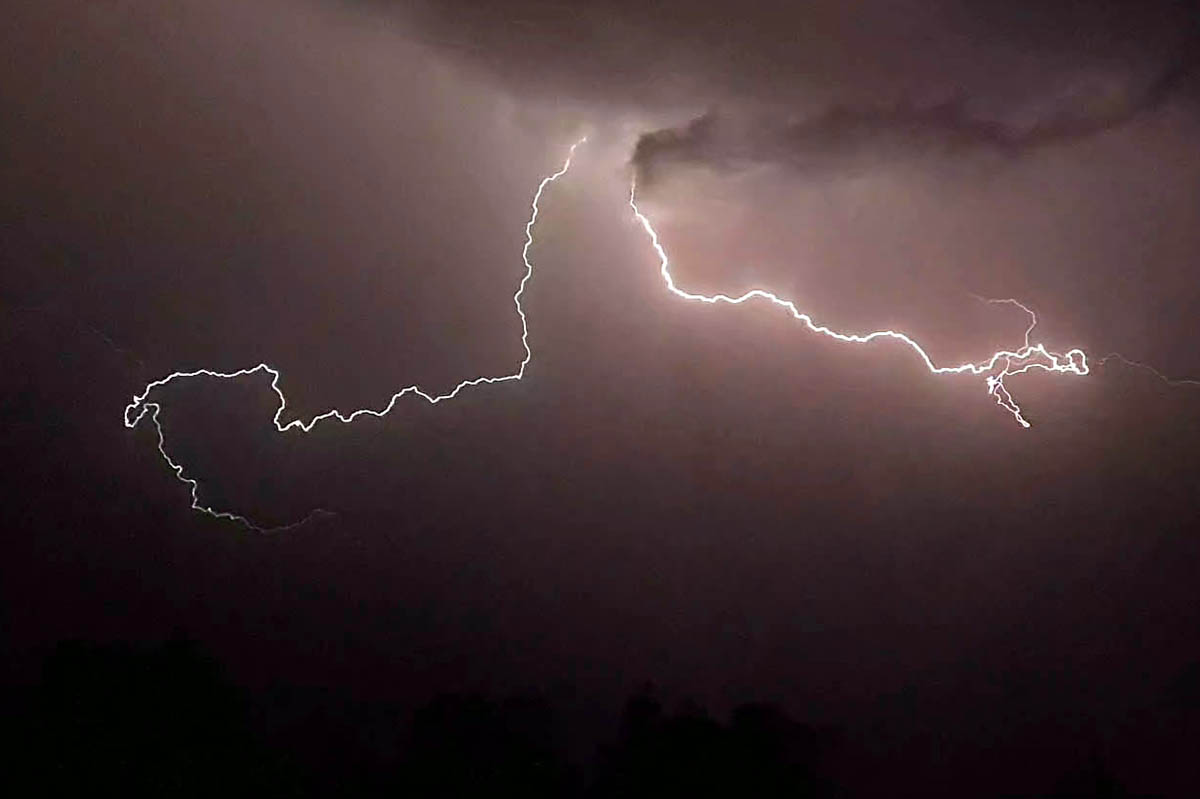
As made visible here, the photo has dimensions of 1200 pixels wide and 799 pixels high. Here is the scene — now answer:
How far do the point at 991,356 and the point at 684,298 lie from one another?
9.15ft

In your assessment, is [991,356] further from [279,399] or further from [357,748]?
[357,748]

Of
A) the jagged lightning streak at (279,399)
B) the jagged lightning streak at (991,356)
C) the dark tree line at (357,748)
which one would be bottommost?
the dark tree line at (357,748)

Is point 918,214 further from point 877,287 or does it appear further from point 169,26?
point 169,26

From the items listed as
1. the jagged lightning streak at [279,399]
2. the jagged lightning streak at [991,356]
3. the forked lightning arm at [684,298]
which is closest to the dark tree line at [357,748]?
the jagged lightning streak at [279,399]

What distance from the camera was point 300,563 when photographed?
→ 7504 millimetres

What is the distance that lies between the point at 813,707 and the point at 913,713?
0.88 m

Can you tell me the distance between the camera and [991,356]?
7504mm

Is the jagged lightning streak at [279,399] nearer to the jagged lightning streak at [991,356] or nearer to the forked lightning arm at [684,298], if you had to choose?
the forked lightning arm at [684,298]

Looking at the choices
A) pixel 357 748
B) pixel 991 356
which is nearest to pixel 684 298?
pixel 991 356

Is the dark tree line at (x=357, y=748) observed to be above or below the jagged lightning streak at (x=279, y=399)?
below

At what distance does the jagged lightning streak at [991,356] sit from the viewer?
24.3 ft

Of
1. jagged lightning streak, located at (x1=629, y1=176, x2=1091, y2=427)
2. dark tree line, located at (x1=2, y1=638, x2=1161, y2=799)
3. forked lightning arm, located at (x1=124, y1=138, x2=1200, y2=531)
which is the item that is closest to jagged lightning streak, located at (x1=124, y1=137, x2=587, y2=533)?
forked lightning arm, located at (x1=124, y1=138, x2=1200, y2=531)

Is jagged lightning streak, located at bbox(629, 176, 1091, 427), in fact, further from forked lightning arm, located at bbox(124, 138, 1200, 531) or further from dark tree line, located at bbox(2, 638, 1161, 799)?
dark tree line, located at bbox(2, 638, 1161, 799)

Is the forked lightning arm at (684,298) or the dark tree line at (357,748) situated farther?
the forked lightning arm at (684,298)
